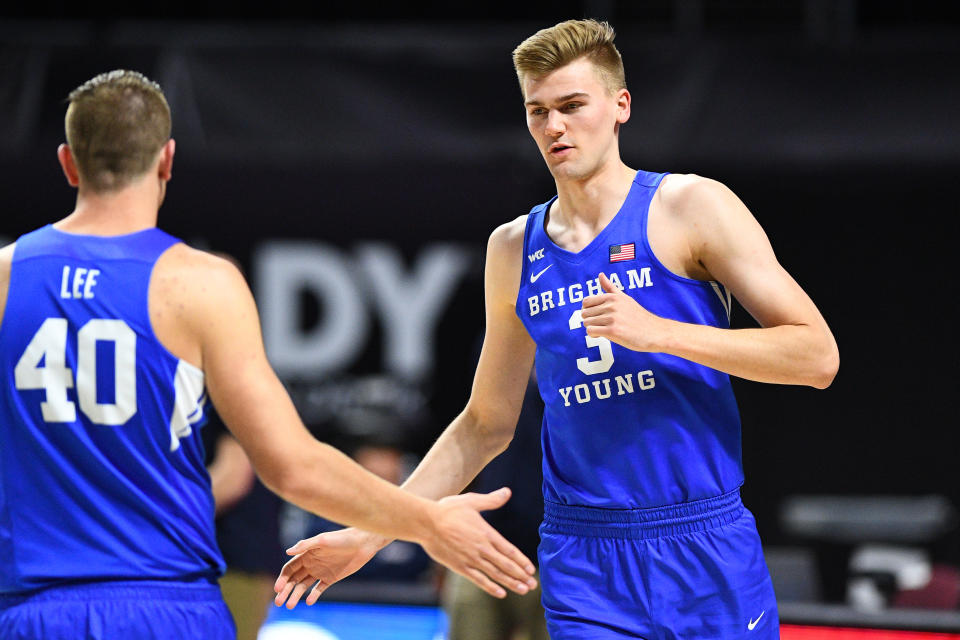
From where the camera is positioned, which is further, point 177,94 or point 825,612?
point 177,94

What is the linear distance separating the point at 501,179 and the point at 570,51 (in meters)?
4.70

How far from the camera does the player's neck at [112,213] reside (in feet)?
9.52

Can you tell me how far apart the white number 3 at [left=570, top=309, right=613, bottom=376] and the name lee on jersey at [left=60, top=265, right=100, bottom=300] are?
126 centimetres

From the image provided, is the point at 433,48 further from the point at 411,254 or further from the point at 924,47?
the point at 924,47

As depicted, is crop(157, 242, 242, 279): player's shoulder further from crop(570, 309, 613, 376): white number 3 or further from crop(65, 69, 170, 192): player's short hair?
crop(570, 309, 613, 376): white number 3

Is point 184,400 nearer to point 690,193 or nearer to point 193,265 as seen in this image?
point 193,265

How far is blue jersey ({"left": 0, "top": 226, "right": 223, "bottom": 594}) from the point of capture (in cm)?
276

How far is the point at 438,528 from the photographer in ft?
9.89

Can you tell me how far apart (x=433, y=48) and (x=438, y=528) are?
5.37 metres

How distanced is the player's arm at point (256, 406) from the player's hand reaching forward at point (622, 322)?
61 centimetres

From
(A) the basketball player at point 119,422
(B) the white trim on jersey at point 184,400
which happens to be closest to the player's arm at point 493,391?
(A) the basketball player at point 119,422

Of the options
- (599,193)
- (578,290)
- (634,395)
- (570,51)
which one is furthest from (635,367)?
(570,51)

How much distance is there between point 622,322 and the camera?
3.05 metres

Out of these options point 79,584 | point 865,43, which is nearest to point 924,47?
point 865,43
